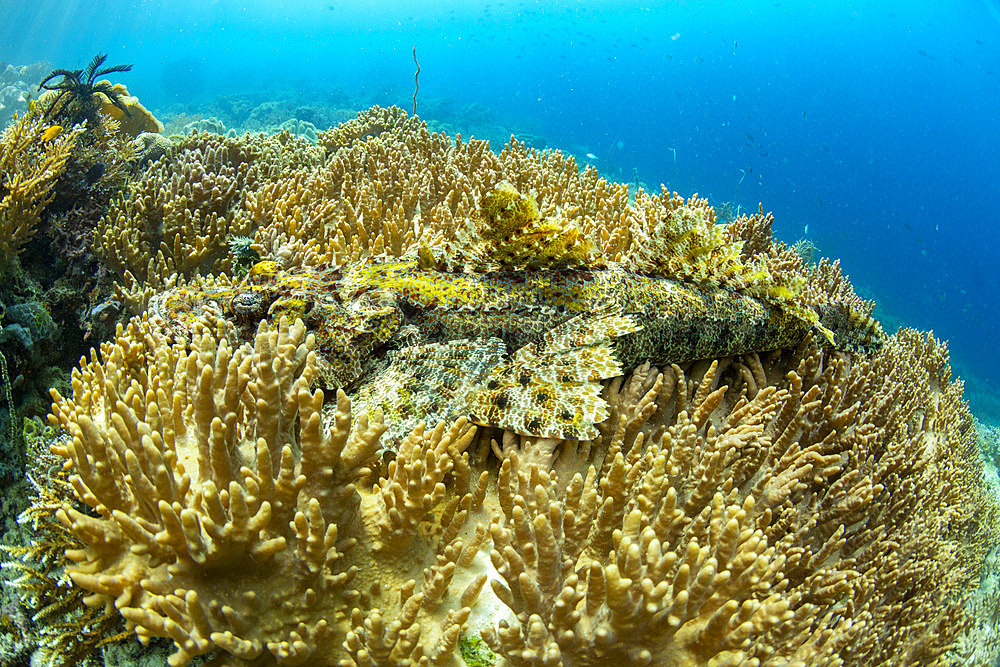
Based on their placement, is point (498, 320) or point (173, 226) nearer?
point (498, 320)

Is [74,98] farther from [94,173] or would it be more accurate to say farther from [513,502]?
[513,502]

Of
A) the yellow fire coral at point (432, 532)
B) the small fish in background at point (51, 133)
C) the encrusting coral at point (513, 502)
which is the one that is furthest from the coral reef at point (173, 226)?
the yellow fire coral at point (432, 532)

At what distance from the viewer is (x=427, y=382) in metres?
2.82

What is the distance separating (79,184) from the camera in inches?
202

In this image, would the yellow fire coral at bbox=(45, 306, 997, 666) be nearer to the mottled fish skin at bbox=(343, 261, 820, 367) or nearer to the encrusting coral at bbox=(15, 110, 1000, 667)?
the encrusting coral at bbox=(15, 110, 1000, 667)

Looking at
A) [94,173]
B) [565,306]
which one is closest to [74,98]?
[94,173]

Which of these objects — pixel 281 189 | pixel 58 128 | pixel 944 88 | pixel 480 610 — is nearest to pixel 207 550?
pixel 480 610

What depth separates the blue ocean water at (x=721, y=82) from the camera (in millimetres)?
72250

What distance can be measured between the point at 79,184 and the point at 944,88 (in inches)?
6188

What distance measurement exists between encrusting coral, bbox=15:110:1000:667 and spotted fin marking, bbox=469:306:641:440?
86 mm

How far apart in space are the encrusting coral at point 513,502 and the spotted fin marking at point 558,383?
3.4 inches

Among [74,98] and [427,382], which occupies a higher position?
[74,98]

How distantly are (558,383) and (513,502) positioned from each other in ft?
2.89

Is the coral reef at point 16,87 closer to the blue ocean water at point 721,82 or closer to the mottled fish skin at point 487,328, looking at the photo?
the blue ocean water at point 721,82
